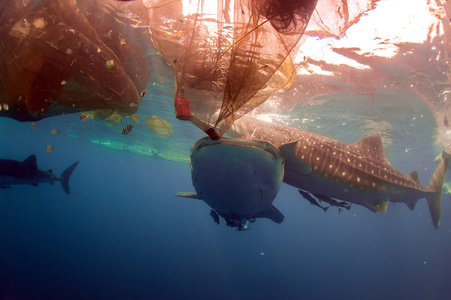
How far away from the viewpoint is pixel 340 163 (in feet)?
16.6

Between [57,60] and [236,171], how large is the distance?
6321 millimetres

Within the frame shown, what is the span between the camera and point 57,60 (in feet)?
19.1

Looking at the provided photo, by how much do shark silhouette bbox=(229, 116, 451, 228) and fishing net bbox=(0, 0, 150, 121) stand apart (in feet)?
14.9

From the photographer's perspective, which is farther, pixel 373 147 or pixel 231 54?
pixel 373 147

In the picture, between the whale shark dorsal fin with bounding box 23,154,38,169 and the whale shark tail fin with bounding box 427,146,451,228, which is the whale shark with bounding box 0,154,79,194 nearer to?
the whale shark dorsal fin with bounding box 23,154,38,169

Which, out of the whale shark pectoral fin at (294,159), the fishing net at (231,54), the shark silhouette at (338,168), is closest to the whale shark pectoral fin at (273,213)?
the shark silhouette at (338,168)

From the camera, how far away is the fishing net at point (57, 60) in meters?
5.21

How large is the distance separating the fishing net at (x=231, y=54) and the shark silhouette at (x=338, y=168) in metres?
2.02

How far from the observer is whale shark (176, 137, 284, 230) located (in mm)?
2701

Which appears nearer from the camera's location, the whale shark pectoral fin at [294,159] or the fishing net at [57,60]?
the whale shark pectoral fin at [294,159]

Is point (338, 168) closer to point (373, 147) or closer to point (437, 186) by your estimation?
point (373, 147)

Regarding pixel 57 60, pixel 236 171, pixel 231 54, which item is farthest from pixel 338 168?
pixel 57 60

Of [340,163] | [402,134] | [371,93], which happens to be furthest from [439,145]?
[340,163]

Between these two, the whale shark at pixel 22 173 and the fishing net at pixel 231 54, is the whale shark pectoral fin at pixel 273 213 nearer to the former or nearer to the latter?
the fishing net at pixel 231 54
